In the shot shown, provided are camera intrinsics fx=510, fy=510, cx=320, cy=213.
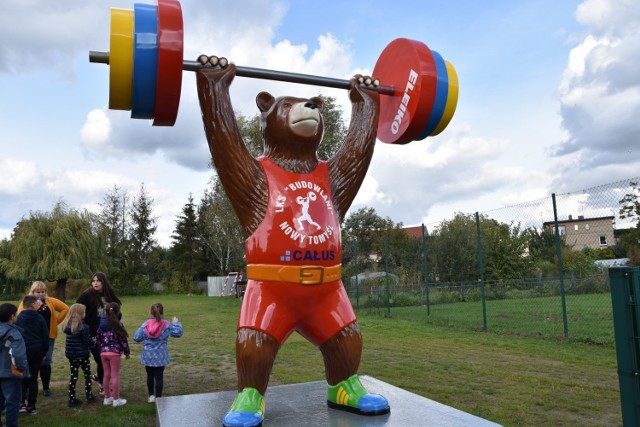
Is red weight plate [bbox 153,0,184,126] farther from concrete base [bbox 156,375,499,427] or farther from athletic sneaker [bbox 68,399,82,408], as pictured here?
athletic sneaker [bbox 68,399,82,408]

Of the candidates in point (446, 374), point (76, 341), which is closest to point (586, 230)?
point (446, 374)

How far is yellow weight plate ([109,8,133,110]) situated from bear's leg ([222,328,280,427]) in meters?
1.67

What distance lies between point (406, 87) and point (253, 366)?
232cm

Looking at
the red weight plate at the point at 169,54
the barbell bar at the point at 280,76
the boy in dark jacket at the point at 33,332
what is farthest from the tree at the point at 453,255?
the red weight plate at the point at 169,54

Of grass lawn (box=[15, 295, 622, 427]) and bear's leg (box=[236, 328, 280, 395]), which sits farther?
grass lawn (box=[15, 295, 622, 427])

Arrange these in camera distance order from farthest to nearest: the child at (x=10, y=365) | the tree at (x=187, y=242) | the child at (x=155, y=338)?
the tree at (x=187, y=242)
the child at (x=155, y=338)
the child at (x=10, y=365)

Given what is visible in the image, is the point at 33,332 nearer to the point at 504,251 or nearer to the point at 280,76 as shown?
the point at 280,76

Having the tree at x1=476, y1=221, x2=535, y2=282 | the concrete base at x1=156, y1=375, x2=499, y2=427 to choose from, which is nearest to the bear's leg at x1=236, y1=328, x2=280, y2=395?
the concrete base at x1=156, y1=375, x2=499, y2=427

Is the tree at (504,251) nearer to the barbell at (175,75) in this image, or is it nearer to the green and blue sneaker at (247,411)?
the barbell at (175,75)

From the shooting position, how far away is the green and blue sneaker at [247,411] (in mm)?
3006

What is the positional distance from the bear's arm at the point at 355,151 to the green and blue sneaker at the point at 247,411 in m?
1.39

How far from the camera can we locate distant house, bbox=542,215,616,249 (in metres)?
8.80

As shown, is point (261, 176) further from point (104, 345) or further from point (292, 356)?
point (292, 356)

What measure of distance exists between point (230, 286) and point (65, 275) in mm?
8772
